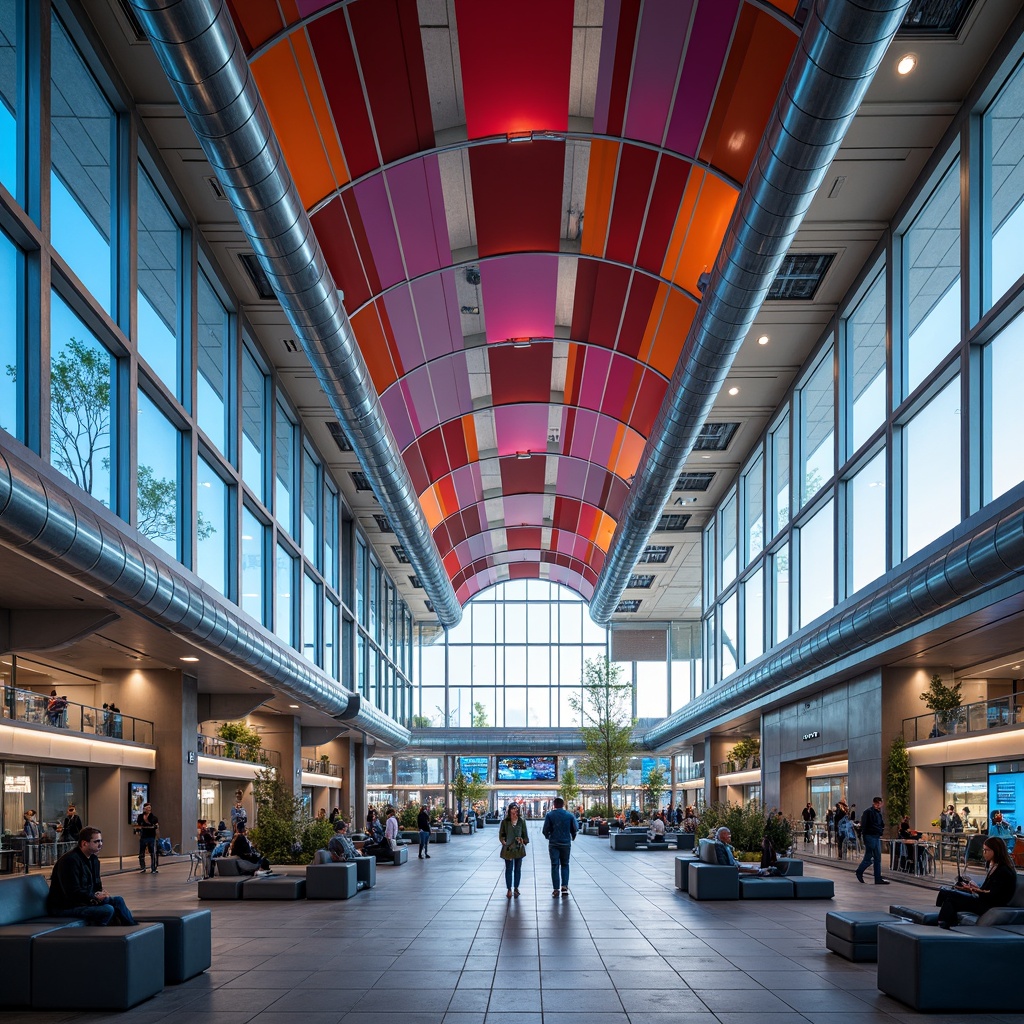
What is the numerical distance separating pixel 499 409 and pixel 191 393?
1510cm

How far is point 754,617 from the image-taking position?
3850 centimetres

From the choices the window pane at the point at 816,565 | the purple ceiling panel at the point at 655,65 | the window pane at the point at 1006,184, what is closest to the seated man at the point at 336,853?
the purple ceiling panel at the point at 655,65

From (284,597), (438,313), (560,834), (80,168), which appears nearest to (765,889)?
(560,834)

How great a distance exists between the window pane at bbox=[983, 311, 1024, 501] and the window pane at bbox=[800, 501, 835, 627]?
9.69m

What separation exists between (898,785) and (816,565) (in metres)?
6.67

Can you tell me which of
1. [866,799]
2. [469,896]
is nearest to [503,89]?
[469,896]

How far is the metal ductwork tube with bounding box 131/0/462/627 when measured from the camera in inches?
448

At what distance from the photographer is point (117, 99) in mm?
17297

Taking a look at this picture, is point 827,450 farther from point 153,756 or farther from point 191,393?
point 153,756

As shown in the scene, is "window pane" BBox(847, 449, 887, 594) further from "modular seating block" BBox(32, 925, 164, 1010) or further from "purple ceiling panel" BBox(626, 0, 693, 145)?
"modular seating block" BBox(32, 925, 164, 1010)

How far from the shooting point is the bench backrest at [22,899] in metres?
9.48


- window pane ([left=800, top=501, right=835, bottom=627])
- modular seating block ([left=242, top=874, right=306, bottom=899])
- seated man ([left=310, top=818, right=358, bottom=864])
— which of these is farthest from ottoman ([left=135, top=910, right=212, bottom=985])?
window pane ([left=800, top=501, right=835, bottom=627])

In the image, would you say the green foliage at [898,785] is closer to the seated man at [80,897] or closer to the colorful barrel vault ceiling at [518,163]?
the colorful barrel vault ceiling at [518,163]

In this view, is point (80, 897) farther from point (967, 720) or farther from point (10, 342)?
point (967, 720)
